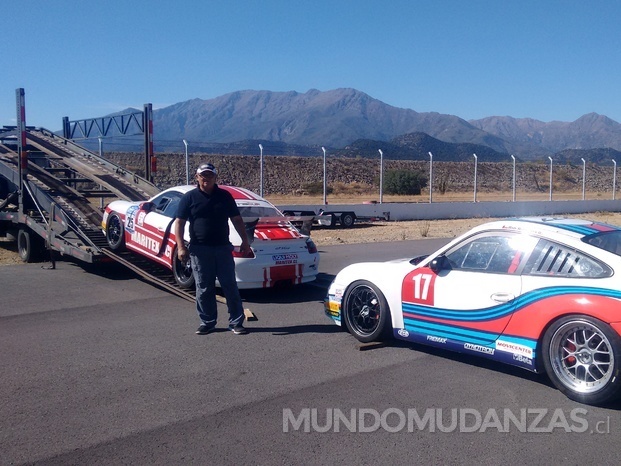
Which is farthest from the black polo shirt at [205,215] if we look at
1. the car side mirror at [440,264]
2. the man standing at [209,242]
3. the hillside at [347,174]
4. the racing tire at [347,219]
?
the hillside at [347,174]

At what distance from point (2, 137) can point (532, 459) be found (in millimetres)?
14953

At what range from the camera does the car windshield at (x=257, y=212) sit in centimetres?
1016

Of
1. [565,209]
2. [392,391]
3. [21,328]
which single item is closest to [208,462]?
[392,391]

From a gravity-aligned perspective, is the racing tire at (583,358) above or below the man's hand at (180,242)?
below

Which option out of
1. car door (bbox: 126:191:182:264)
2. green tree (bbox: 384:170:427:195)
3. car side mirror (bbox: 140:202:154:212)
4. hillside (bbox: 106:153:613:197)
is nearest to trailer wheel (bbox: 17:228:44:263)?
car door (bbox: 126:191:182:264)

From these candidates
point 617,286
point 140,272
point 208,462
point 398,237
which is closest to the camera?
point 208,462

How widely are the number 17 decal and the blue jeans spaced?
1.96 m

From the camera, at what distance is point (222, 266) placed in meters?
7.39

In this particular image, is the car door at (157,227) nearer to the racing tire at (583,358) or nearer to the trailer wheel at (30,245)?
the trailer wheel at (30,245)

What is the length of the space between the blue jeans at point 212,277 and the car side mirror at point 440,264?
227 cm

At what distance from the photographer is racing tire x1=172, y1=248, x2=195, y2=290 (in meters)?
9.48

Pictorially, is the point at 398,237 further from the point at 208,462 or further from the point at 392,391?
the point at 208,462

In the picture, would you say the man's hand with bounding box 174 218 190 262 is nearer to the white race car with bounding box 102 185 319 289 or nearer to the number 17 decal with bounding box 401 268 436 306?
the white race car with bounding box 102 185 319 289

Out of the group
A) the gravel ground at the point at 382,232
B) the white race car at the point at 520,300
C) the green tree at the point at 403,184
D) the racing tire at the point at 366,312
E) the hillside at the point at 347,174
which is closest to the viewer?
the white race car at the point at 520,300
